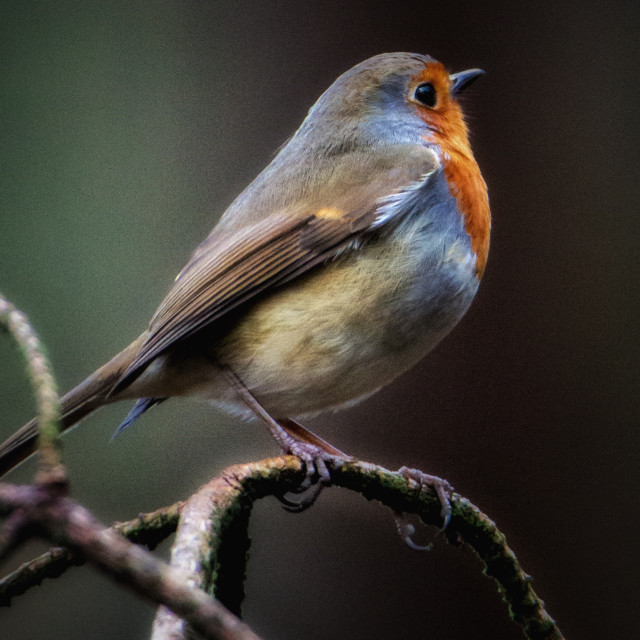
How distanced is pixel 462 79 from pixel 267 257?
2.33 feet

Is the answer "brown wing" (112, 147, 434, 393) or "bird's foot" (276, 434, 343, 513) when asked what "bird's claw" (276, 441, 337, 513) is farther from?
"brown wing" (112, 147, 434, 393)

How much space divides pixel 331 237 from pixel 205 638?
3.92ft

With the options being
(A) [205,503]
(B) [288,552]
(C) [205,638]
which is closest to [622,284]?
(B) [288,552]

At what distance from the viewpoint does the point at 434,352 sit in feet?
7.02

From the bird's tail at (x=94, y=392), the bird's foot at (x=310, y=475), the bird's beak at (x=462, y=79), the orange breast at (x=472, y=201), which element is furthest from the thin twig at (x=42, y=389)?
the bird's beak at (x=462, y=79)

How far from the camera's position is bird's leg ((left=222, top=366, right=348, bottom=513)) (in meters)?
1.25

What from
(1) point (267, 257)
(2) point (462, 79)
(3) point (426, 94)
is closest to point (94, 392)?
(1) point (267, 257)

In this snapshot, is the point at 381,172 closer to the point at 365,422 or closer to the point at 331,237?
the point at 331,237

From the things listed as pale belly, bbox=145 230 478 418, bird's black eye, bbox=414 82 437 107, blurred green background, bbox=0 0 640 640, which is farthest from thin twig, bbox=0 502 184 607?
bird's black eye, bbox=414 82 437 107

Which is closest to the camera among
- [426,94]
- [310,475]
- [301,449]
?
[310,475]

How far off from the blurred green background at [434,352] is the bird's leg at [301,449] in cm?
19

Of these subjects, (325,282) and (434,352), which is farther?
(434,352)

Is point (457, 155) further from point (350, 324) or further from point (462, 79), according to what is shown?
point (350, 324)

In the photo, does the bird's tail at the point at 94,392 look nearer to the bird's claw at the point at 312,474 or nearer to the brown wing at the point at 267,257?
the brown wing at the point at 267,257
